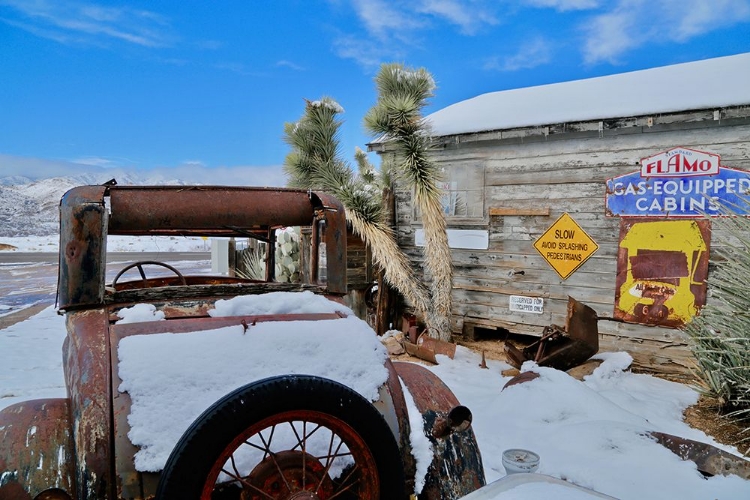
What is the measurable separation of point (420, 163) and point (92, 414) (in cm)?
669

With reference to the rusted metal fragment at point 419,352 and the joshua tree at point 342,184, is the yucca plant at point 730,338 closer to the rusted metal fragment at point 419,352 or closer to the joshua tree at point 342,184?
the rusted metal fragment at point 419,352

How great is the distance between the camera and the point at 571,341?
21.2 feet

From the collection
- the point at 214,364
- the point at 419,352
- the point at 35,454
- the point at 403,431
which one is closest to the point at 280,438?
the point at 214,364

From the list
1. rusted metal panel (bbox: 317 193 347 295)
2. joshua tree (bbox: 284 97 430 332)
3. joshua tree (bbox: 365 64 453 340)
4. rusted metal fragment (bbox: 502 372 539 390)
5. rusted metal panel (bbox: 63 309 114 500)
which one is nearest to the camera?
rusted metal panel (bbox: 63 309 114 500)

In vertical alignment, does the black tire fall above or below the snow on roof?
below

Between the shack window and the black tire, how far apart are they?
6818mm

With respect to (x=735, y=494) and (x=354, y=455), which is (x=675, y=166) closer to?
(x=735, y=494)

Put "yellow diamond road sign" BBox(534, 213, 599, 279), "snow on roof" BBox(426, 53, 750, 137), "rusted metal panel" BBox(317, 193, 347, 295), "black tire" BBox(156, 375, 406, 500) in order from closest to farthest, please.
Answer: "black tire" BBox(156, 375, 406, 500)
"rusted metal panel" BBox(317, 193, 347, 295)
"snow on roof" BBox(426, 53, 750, 137)
"yellow diamond road sign" BBox(534, 213, 599, 279)

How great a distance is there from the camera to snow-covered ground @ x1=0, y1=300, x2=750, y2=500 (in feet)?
11.1

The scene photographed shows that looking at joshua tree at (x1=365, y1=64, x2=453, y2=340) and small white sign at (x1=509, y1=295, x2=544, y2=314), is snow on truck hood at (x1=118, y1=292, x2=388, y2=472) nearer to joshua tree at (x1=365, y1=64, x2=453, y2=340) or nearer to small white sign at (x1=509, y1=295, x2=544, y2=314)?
joshua tree at (x1=365, y1=64, x2=453, y2=340)

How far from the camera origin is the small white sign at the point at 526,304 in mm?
7809

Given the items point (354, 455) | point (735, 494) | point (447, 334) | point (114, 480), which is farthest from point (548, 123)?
point (114, 480)

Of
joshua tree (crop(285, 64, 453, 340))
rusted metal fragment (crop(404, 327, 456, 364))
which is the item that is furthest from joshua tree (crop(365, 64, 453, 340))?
rusted metal fragment (crop(404, 327, 456, 364))

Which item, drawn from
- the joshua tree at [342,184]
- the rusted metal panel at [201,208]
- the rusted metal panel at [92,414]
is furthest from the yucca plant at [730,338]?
the rusted metal panel at [92,414]
